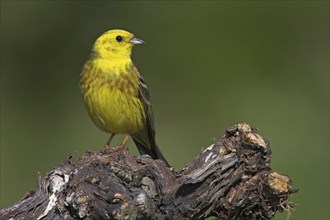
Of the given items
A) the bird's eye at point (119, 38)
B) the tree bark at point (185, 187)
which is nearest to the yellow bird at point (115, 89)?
the bird's eye at point (119, 38)

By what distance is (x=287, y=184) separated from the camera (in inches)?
172

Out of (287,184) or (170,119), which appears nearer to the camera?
(287,184)

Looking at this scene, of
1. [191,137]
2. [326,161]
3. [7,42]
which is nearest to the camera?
[326,161]

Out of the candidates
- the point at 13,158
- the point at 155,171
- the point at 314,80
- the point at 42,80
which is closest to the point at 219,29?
the point at 314,80

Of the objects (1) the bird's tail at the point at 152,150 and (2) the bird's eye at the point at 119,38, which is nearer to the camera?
(2) the bird's eye at the point at 119,38

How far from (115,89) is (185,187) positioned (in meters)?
1.95

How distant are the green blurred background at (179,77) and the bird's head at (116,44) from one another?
2284mm

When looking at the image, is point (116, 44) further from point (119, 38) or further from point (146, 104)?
point (146, 104)

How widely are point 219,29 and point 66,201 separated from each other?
5.90 metres

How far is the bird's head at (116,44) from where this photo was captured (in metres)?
6.45

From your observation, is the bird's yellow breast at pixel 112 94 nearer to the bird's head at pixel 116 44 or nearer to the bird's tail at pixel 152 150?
the bird's head at pixel 116 44

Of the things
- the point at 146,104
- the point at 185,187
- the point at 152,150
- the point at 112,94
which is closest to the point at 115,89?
the point at 112,94

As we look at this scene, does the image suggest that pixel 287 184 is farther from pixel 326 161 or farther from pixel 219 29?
pixel 219 29

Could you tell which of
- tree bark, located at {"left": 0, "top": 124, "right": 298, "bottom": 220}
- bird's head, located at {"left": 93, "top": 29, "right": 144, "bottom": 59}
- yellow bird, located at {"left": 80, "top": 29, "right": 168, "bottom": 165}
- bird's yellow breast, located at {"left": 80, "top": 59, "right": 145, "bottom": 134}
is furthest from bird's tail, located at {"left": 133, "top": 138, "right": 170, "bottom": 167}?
tree bark, located at {"left": 0, "top": 124, "right": 298, "bottom": 220}
